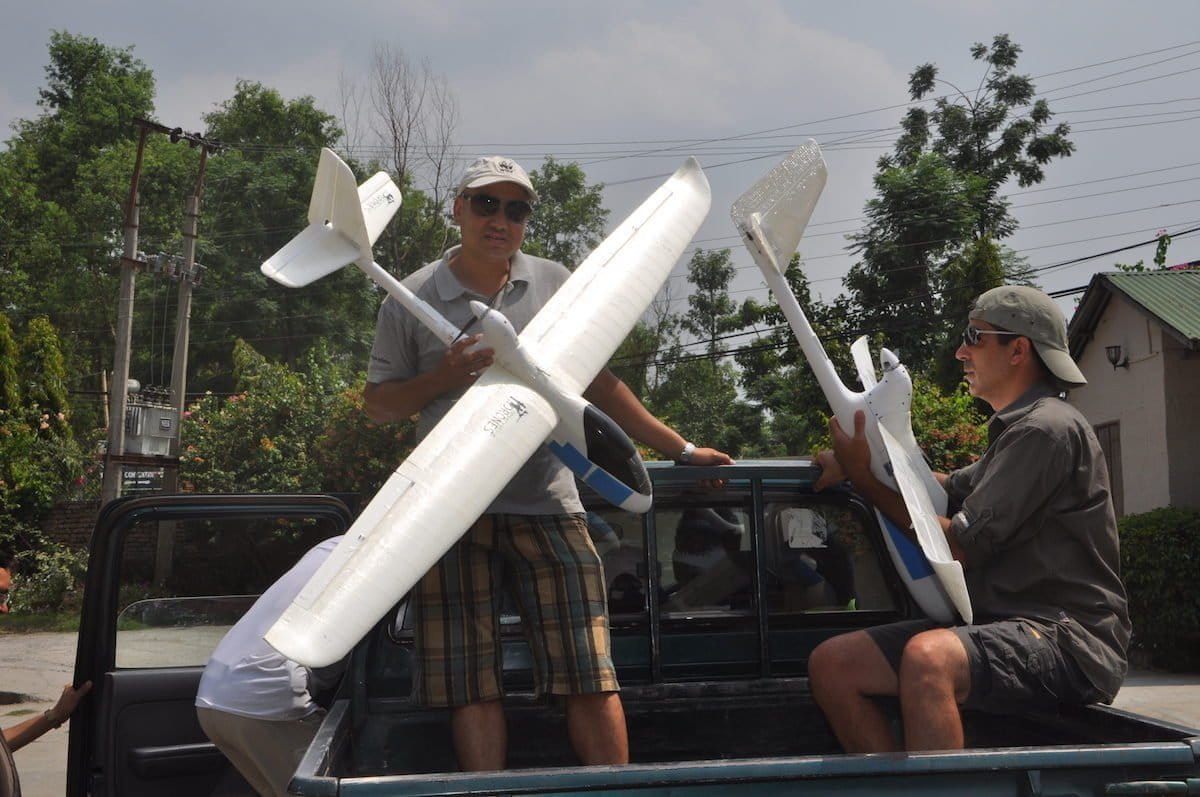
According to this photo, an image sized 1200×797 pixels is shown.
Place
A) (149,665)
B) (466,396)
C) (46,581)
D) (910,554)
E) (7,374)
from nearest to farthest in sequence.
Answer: (466,396) < (910,554) < (149,665) < (46,581) < (7,374)

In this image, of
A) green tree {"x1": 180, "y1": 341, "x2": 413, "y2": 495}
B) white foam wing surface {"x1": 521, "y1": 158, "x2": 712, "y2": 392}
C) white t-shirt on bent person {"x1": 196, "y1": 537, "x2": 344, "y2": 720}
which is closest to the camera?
white foam wing surface {"x1": 521, "y1": 158, "x2": 712, "y2": 392}

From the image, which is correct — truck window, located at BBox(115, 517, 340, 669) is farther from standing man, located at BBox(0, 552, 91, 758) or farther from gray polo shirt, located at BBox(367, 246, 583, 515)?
gray polo shirt, located at BBox(367, 246, 583, 515)

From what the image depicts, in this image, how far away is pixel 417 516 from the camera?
2.35m

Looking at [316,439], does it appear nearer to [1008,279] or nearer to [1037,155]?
[1008,279]

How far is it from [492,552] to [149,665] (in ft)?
5.70

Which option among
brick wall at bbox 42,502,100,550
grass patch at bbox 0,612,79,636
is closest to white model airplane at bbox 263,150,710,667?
grass patch at bbox 0,612,79,636

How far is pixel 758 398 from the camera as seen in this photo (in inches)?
1363

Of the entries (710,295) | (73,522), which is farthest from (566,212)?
(73,522)

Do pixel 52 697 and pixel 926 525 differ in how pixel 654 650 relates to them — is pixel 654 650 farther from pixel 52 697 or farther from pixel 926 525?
pixel 52 697

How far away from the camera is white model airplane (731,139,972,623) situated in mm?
2572

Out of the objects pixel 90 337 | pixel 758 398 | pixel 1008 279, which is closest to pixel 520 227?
pixel 1008 279

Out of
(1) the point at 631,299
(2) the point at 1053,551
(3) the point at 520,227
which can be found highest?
(3) the point at 520,227

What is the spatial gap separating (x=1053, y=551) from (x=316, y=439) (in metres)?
19.4

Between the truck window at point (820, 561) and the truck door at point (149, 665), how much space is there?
4.52 ft
